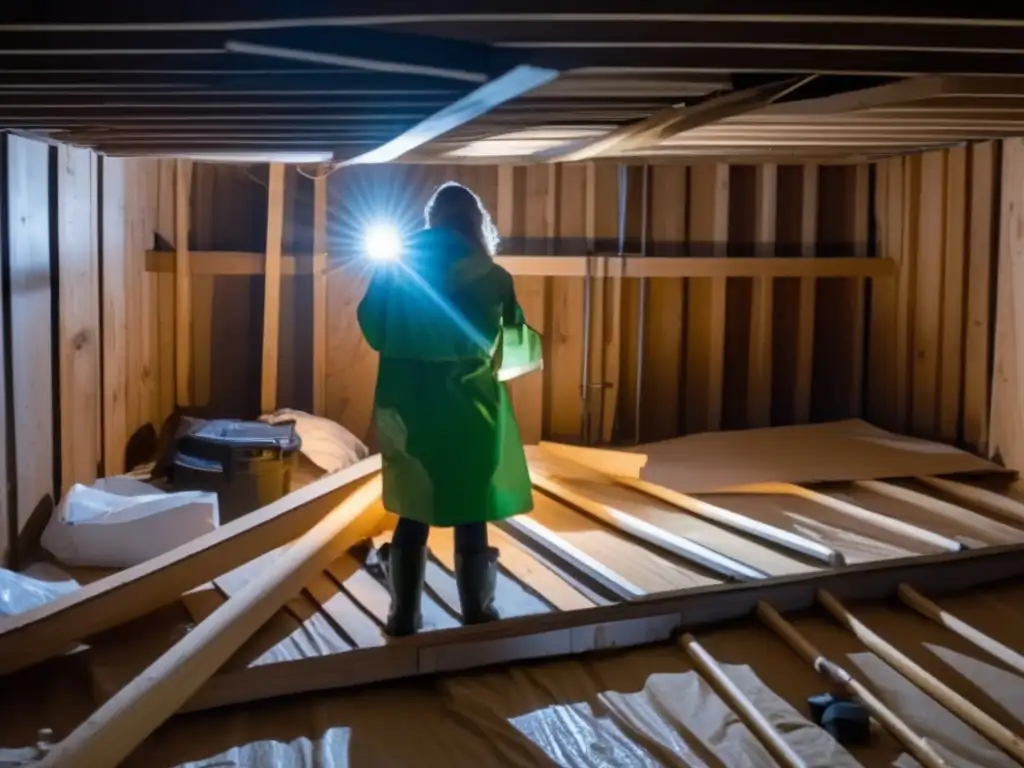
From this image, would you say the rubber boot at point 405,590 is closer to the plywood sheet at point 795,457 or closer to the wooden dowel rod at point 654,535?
the wooden dowel rod at point 654,535

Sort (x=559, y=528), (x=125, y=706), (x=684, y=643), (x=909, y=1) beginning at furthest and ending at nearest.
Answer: (x=559, y=528) < (x=684, y=643) < (x=125, y=706) < (x=909, y=1)

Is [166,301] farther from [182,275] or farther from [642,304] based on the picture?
[642,304]

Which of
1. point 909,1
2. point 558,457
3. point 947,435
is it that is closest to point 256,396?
point 558,457

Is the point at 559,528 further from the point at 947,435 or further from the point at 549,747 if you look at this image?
the point at 947,435

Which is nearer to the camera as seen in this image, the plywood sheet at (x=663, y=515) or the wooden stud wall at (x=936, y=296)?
the plywood sheet at (x=663, y=515)

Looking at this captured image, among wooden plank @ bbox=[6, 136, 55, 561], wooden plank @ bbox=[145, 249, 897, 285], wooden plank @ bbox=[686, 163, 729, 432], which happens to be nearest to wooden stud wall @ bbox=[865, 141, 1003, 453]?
wooden plank @ bbox=[145, 249, 897, 285]

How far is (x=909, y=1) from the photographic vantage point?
7.04 ft

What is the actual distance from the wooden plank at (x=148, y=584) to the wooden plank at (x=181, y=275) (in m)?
1.78

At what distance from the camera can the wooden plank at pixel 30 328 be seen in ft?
12.2

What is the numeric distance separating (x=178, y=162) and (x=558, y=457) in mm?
2357

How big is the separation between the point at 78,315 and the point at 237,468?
861 millimetres

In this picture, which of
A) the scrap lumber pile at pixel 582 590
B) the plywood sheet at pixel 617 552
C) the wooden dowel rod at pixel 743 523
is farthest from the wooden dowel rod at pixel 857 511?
the plywood sheet at pixel 617 552

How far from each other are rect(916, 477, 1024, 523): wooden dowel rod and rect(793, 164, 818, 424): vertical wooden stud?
124cm

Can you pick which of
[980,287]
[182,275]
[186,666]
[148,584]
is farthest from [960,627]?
[182,275]
